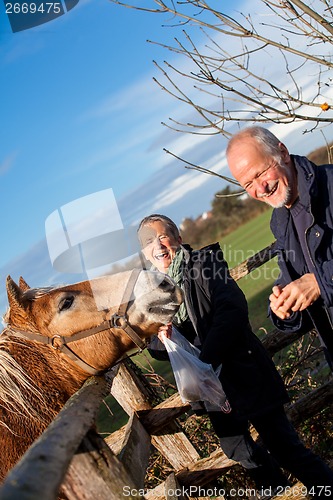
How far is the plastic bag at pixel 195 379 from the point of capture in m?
2.93

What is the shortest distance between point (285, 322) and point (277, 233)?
482mm

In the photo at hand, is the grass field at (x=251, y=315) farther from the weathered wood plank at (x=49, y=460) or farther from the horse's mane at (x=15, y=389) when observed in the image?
the weathered wood plank at (x=49, y=460)

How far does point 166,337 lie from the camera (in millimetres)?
3016

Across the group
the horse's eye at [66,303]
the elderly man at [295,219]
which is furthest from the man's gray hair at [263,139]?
the horse's eye at [66,303]

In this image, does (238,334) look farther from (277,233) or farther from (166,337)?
(277,233)

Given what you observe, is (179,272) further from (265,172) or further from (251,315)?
(251,315)

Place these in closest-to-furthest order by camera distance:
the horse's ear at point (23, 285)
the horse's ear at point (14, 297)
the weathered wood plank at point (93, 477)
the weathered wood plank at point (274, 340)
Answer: the weathered wood plank at point (93, 477), the horse's ear at point (14, 297), the horse's ear at point (23, 285), the weathered wood plank at point (274, 340)

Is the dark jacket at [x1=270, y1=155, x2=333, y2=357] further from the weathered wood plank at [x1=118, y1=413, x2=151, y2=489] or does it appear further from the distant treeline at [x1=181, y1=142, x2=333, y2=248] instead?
the distant treeline at [x1=181, y1=142, x2=333, y2=248]

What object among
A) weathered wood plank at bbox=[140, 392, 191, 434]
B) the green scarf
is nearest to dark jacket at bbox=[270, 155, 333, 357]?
the green scarf

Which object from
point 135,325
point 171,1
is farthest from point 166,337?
point 171,1

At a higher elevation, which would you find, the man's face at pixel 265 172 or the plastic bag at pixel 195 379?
the man's face at pixel 265 172

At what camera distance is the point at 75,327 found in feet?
9.12

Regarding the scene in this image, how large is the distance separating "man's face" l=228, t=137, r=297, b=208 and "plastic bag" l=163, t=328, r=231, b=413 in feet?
3.45

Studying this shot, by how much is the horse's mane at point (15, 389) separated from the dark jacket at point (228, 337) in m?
0.99
